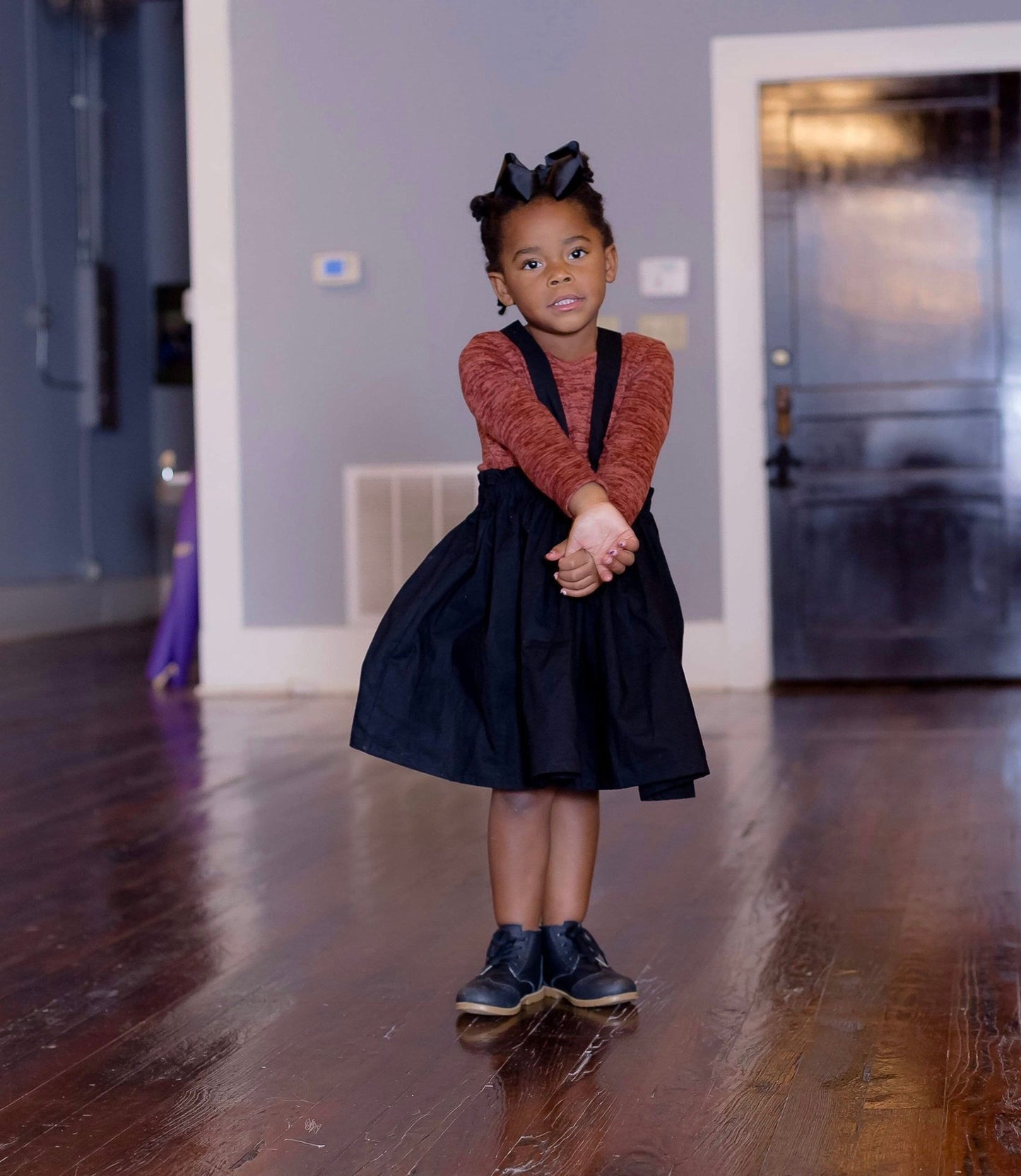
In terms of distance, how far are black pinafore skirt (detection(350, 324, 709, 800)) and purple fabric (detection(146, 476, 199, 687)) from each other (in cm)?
358

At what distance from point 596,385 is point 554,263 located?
0.45ft

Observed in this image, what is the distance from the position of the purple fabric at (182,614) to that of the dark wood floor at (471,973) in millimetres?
1700

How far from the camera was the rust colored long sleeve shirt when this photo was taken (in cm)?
160

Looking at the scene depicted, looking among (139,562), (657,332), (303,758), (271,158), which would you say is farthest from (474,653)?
(139,562)

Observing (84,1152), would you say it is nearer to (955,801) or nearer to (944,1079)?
(944,1079)

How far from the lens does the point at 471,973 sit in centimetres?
184

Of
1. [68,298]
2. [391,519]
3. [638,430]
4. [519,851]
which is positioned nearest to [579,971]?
[519,851]

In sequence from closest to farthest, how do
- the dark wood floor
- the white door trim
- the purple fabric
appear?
the dark wood floor
the white door trim
the purple fabric

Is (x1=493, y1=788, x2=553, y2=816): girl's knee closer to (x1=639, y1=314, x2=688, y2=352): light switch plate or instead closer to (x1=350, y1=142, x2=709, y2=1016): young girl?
(x1=350, y1=142, x2=709, y2=1016): young girl

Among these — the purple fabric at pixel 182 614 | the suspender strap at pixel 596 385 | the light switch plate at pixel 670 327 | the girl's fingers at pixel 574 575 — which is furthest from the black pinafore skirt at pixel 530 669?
the purple fabric at pixel 182 614

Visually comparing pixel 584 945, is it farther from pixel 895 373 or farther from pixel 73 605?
pixel 73 605

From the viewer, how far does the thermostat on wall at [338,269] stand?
4.73 metres

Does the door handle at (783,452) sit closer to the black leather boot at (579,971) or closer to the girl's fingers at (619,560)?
the black leather boot at (579,971)

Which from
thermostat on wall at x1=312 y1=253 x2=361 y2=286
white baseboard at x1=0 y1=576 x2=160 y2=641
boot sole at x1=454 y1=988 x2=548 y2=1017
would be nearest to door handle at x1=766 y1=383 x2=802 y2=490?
thermostat on wall at x1=312 y1=253 x2=361 y2=286
